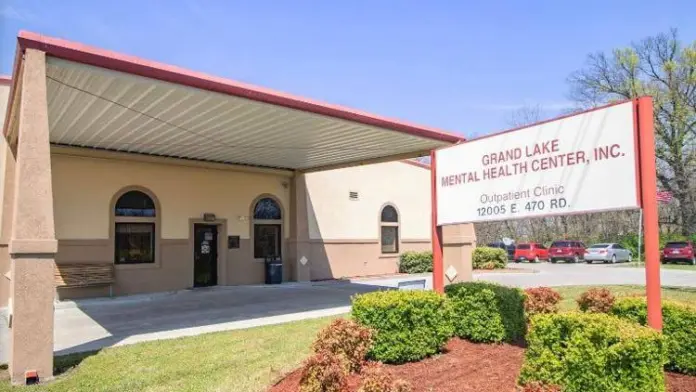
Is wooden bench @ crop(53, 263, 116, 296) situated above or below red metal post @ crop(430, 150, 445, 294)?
below

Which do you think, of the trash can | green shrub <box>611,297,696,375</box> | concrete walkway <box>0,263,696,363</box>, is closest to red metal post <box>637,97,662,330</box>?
green shrub <box>611,297,696,375</box>

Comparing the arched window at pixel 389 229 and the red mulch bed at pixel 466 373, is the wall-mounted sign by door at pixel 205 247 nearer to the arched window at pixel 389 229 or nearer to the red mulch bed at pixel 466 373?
the arched window at pixel 389 229

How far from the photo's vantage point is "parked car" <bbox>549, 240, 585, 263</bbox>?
38.9 metres

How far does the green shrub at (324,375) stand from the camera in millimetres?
4582

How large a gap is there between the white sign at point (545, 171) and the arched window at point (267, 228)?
12.4m

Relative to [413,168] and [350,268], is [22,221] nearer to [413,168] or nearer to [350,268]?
[350,268]

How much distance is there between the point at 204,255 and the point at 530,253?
29.0 m

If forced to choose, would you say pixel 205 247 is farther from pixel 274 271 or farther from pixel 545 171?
pixel 545 171

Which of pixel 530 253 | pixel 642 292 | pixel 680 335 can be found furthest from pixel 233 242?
pixel 530 253

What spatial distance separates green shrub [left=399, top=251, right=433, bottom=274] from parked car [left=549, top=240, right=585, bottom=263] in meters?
19.1

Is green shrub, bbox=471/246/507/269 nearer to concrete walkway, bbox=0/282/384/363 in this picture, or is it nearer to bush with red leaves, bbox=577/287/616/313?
concrete walkway, bbox=0/282/384/363

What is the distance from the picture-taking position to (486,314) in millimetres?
6844

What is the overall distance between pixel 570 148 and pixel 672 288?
14516 millimetres

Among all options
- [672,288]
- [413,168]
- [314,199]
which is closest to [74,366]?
[314,199]
